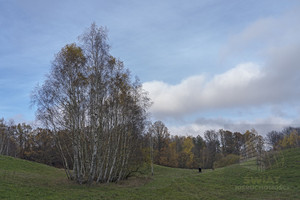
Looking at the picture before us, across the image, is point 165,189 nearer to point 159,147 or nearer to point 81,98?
point 81,98

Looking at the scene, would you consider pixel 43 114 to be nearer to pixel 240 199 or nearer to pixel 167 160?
pixel 240 199

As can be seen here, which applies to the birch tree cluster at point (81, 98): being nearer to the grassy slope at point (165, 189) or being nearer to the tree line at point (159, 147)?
the grassy slope at point (165, 189)

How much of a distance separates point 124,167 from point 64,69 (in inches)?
570

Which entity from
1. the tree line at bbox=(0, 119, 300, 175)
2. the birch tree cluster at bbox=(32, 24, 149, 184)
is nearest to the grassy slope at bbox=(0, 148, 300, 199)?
the birch tree cluster at bbox=(32, 24, 149, 184)

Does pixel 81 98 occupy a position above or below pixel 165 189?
above

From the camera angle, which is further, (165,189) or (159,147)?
(159,147)

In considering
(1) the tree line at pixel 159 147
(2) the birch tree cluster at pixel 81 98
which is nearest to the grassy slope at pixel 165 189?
(2) the birch tree cluster at pixel 81 98

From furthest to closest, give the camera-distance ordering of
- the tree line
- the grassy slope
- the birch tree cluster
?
the tree line < the birch tree cluster < the grassy slope

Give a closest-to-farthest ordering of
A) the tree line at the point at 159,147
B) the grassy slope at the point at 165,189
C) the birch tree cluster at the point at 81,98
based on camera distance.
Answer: the grassy slope at the point at 165,189 < the birch tree cluster at the point at 81,98 < the tree line at the point at 159,147

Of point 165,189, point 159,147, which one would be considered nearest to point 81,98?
point 165,189

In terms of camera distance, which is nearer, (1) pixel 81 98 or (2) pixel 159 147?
(1) pixel 81 98

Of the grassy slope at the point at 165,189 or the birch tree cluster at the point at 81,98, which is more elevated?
the birch tree cluster at the point at 81,98

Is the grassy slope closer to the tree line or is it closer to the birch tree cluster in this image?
the birch tree cluster

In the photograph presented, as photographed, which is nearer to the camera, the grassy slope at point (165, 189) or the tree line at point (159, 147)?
the grassy slope at point (165, 189)
